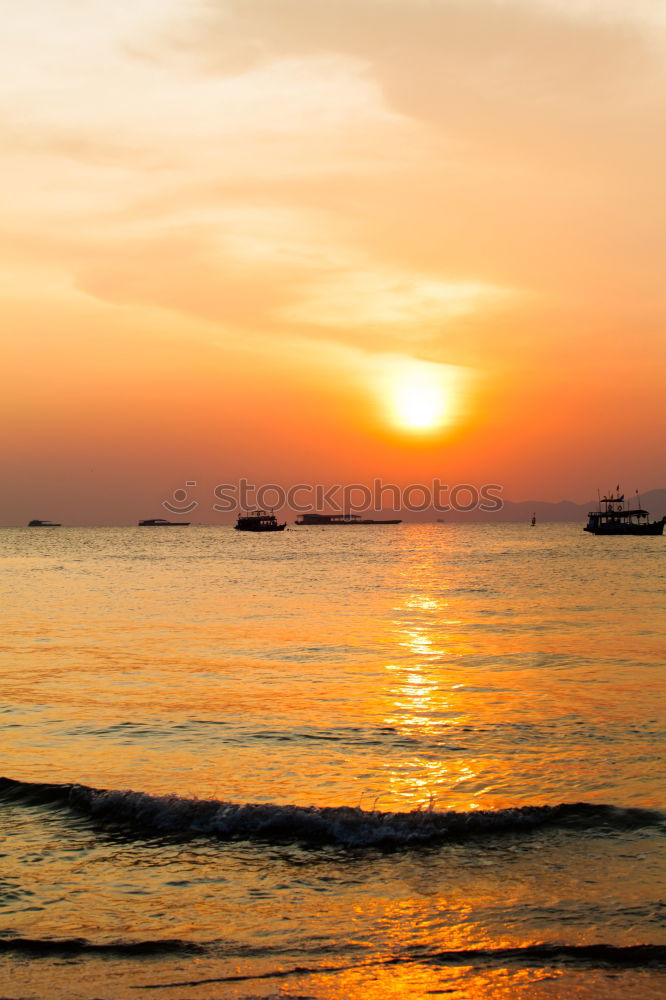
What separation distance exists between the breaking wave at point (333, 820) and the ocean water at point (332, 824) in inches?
1.7

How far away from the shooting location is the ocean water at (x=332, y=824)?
8320 millimetres

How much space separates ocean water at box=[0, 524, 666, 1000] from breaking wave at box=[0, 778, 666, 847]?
0.04 metres

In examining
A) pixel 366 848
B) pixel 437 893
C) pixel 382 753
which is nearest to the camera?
pixel 437 893

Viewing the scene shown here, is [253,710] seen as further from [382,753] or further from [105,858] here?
[105,858]

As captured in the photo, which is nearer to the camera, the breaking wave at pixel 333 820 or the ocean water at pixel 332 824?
the ocean water at pixel 332 824

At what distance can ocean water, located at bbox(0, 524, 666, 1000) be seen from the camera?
8.32 m

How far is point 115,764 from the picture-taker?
1578cm

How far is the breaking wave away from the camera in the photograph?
1212 cm

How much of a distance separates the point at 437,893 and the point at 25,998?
4.60 metres

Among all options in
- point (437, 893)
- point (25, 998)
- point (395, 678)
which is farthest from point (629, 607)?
point (25, 998)

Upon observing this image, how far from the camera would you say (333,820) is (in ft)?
40.6

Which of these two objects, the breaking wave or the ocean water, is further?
the breaking wave

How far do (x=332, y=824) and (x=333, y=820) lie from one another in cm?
9

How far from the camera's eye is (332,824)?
1229 cm
